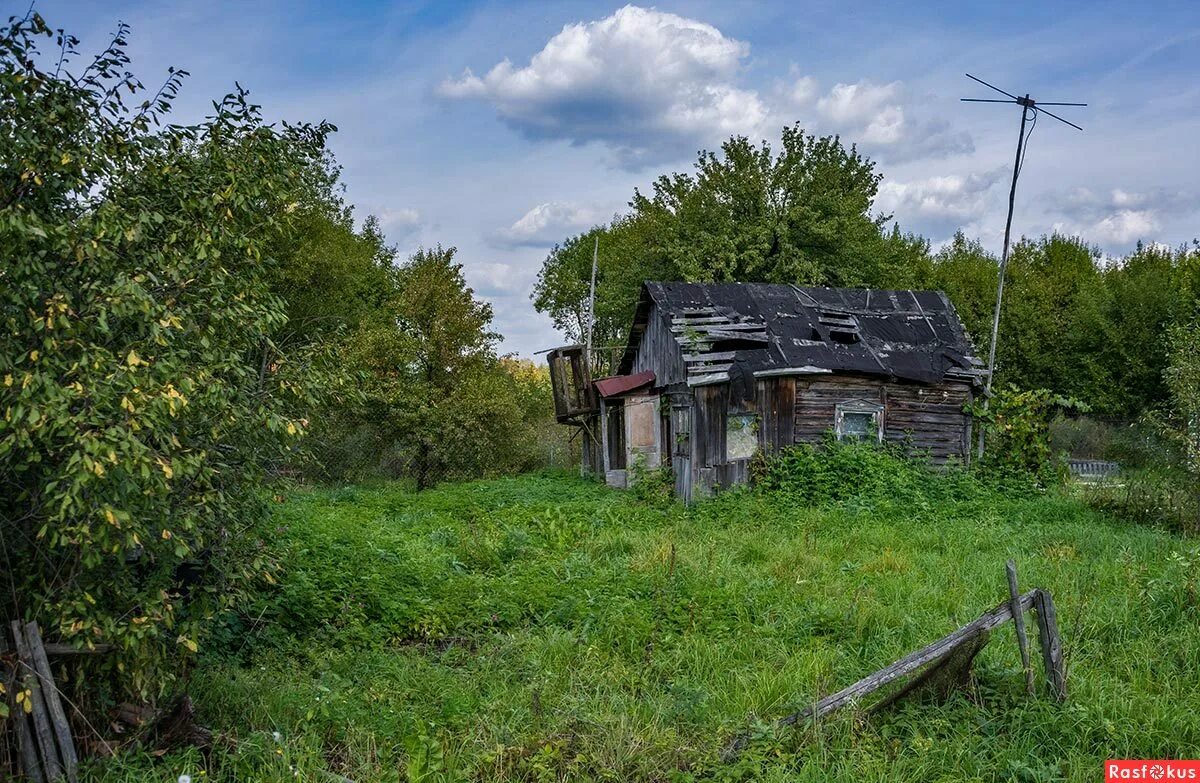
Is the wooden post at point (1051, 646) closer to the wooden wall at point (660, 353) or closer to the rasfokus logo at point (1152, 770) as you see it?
the rasfokus logo at point (1152, 770)

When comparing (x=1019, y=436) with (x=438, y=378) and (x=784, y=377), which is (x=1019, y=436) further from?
(x=438, y=378)

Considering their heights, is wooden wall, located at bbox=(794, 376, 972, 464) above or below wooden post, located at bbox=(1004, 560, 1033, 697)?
above

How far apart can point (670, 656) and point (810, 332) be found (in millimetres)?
12803

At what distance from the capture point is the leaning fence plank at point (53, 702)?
496 centimetres

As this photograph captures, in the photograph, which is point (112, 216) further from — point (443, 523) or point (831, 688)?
point (443, 523)

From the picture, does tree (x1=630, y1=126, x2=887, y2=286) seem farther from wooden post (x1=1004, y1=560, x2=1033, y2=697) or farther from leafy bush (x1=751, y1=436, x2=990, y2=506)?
wooden post (x1=1004, y1=560, x2=1033, y2=697)

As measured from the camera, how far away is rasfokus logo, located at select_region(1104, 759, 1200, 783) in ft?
17.8

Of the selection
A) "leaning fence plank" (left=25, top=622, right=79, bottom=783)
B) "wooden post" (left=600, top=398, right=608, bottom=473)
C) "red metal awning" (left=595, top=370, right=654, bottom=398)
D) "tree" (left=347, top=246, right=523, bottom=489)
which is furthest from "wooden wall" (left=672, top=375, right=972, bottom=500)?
"leaning fence plank" (left=25, top=622, right=79, bottom=783)

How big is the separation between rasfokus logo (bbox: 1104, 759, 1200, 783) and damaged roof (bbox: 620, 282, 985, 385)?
11886 millimetres

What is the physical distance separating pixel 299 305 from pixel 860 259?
18992 mm

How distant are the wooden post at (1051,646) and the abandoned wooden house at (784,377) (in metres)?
11.1

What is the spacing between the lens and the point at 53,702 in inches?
199

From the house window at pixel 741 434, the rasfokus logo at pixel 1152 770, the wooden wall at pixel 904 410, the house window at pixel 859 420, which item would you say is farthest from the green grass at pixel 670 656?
the house window at pixel 859 420

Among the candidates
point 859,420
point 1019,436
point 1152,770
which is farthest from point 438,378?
point 1152,770
